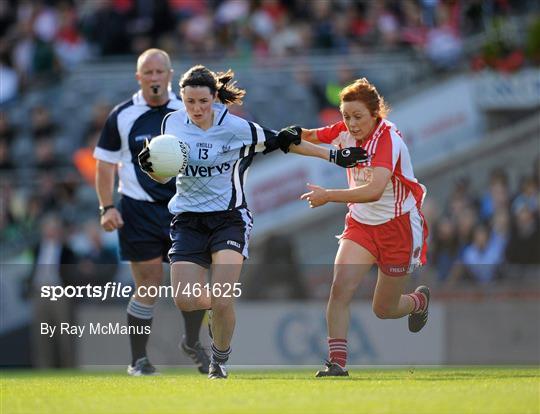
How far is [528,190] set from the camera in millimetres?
18672

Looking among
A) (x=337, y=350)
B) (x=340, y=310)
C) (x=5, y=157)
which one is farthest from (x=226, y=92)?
(x=5, y=157)

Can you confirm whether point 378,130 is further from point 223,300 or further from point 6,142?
point 6,142

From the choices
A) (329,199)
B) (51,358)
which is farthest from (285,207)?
(329,199)

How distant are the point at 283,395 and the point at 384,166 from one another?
2.29 metres

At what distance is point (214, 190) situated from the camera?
10672mm

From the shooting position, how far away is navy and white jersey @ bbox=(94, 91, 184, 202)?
39.6 feet

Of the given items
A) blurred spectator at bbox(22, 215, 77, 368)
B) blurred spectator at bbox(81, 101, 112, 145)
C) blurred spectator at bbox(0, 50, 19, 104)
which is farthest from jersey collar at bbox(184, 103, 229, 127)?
blurred spectator at bbox(0, 50, 19, 104)

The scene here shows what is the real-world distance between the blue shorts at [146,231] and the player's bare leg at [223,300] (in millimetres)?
1563

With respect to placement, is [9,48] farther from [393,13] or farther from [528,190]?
[528,190]

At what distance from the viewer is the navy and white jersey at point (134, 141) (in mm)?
12078

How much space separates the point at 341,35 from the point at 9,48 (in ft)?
18.8

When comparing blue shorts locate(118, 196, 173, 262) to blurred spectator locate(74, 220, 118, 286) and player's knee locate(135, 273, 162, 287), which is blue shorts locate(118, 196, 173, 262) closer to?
player's knee locate(135, 273, 162, 287)

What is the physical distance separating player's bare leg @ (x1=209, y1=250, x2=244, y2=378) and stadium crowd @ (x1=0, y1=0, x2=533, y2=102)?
11477 millimetres
